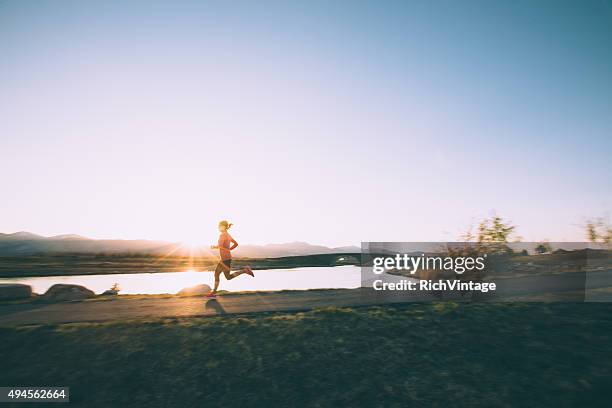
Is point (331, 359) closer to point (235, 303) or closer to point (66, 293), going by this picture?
point (235, 303)

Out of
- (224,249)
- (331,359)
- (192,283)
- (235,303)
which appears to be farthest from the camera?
(192,283)

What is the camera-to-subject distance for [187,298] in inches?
467

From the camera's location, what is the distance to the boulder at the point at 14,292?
39.8 feet

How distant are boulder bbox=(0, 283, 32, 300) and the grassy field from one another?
5524mm

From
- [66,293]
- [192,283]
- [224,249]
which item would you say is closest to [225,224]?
[224,249]

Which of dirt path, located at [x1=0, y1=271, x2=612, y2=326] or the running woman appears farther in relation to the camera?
the running woman

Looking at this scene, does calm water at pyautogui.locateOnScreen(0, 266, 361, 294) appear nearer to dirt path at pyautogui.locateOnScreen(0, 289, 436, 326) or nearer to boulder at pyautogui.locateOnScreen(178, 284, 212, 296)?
boulder at pyautogui.locateOnScreen(178, 284, 212, 296)

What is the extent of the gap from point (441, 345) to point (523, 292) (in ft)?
19.2

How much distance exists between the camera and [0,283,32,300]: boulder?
12139mm

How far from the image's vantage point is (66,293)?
12461 mm

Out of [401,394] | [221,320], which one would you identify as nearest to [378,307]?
[401,394]

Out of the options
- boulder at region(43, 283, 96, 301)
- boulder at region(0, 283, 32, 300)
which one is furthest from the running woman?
boulder at region(0, 283, 32, 300)

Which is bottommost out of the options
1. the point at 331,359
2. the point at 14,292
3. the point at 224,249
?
the point at 331,359

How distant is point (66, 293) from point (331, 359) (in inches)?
413
